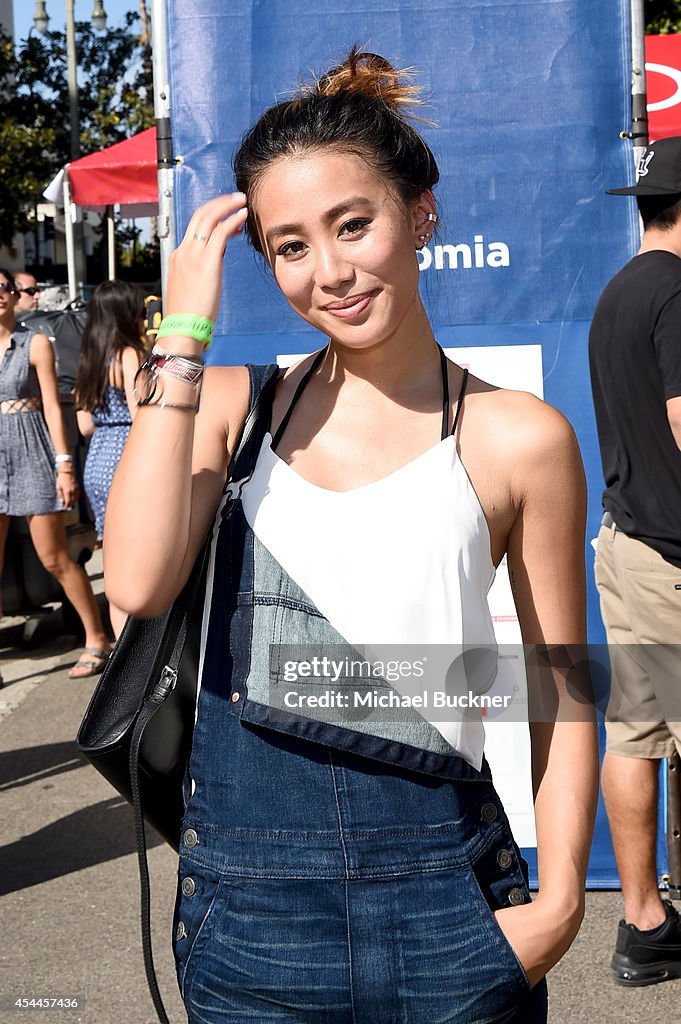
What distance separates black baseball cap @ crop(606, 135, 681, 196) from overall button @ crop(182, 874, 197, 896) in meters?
2.61

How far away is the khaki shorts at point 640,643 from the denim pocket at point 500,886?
2.00m

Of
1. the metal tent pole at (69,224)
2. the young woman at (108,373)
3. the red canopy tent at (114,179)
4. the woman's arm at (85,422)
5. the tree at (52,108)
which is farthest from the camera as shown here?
the tree at (52,108)

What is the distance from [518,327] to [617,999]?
2.02m

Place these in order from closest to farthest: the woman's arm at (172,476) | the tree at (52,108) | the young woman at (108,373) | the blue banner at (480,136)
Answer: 1. the woman's arm at (172,476)
2. the blue banner at (480,136)
3. the young woman at (108,373)
4. the tree at (52,108)

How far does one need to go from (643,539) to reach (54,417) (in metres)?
4.20

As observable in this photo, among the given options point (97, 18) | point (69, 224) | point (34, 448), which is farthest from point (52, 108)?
point (34, 448)

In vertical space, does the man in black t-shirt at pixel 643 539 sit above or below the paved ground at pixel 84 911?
above

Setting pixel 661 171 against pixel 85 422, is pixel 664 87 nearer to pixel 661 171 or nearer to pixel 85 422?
pixel 85 422

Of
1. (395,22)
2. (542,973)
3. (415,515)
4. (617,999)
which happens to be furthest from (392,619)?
(395,22)

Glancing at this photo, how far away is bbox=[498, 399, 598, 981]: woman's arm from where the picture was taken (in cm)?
170

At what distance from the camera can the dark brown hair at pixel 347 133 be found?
168 centimetres

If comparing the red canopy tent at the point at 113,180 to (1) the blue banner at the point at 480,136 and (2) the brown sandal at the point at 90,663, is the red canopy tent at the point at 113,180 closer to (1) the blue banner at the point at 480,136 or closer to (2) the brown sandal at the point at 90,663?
(2) the brown sandal at the point at 90,663

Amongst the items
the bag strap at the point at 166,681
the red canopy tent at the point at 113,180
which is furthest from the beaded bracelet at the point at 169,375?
the red canopy tent at the point at 113,180

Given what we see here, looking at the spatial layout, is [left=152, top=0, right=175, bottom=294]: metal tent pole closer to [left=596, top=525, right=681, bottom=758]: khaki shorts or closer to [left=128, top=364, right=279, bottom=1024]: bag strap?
[left=596, top=525, right=681, bottom=758]: khaki shorts
